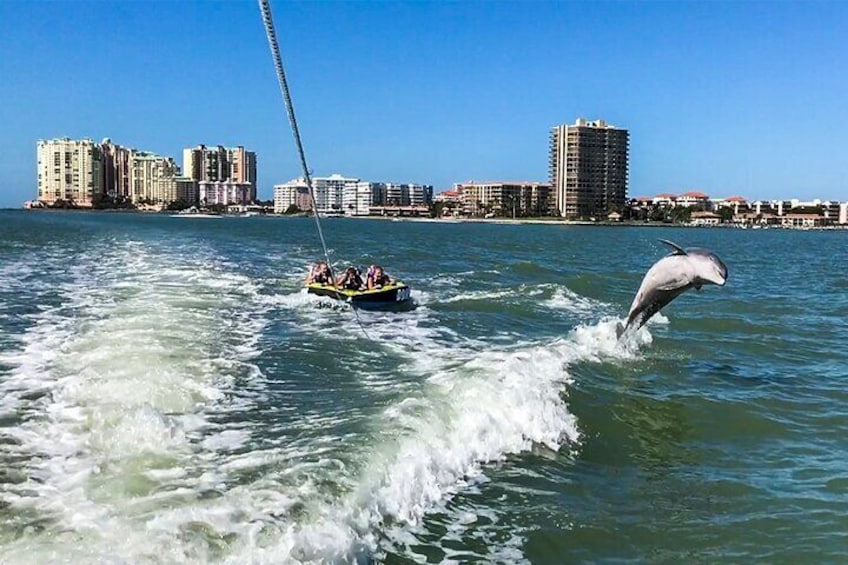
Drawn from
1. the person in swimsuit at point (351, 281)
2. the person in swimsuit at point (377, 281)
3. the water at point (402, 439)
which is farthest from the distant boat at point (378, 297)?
the water at point (402, 439)

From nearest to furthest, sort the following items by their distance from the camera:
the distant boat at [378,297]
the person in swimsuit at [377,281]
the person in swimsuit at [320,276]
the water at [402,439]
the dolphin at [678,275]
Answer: the water at [402,439] → the dolphin at [678,275] → the distant boat at [378,297] → the person in swimsuit at [377,281] → the person in swimsuit at [320,276]

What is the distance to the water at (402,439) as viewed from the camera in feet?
23.6

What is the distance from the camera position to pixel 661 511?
27.9 ft

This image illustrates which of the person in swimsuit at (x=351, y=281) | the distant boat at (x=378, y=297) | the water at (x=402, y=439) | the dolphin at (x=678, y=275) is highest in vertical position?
the dolphin at (x=678, y=275)

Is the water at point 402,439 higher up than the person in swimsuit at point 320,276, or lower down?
lower down

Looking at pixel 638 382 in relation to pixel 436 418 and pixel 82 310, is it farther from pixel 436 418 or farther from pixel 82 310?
pixel 82 310

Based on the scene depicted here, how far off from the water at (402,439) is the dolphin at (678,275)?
1590mm

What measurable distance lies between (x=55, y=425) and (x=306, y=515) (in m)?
4.41

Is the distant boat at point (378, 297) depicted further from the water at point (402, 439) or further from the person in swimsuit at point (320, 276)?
the water at point (402, 439)

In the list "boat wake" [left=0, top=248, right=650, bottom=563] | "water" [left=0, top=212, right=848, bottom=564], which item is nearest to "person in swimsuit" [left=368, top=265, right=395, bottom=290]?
"water" [left=0, top=212, right=848, bottom=564]

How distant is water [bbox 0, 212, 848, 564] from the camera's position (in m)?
7.19

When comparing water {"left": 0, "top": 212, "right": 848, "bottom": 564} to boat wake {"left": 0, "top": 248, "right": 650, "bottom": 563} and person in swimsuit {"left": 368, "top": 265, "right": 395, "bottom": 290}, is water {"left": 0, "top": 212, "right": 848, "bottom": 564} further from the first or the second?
person in swimsuit {"left": 368, "top": 265, "right": 395, "bottom": 290}

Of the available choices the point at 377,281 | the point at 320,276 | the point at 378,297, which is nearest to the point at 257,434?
the point at 378,297

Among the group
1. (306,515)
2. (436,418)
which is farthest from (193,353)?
(306,515)
